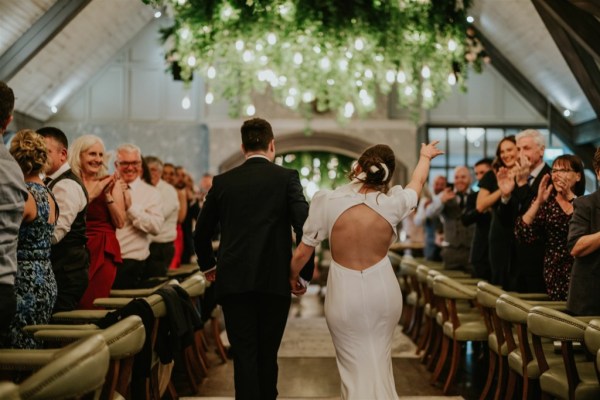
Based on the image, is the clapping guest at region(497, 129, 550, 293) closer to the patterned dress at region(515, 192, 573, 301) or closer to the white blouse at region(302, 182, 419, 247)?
the patterned dress at region(515, 192, 573, 301)

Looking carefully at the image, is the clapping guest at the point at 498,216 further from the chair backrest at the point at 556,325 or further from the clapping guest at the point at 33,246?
the clapping guest at the point at 33,246

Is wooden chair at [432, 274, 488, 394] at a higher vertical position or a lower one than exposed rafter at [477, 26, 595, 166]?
lower

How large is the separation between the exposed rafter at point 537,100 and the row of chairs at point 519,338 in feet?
29.2

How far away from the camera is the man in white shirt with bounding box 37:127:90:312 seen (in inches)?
163

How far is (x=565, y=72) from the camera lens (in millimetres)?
13500

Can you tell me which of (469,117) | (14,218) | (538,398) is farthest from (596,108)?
(14,218)

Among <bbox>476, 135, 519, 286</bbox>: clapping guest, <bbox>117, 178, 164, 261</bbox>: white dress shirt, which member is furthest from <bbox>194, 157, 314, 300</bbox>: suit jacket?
<bbox>476, 135, 519, 286</bbox>: clapping guest

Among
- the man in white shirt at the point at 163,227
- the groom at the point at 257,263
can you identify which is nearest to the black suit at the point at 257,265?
the groom at the point at 257,263

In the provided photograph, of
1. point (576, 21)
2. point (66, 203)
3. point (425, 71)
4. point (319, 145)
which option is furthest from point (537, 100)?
point (66, 203)

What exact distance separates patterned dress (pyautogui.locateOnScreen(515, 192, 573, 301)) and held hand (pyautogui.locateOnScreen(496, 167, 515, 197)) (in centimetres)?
61

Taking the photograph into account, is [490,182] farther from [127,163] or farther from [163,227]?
[127,163]

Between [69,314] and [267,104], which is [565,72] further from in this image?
[69,314]

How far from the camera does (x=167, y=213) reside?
664 centimetres

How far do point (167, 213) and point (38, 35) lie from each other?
5517 millimetres
